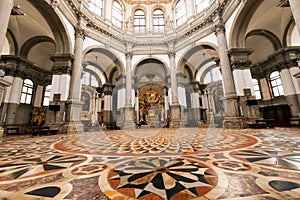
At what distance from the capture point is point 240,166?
54.9 inches

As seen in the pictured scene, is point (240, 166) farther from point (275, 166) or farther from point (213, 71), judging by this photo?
point (213, 71)

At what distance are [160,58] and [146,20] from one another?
15.6ft

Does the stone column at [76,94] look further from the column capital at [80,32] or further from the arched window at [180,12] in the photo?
the arched window at [180,12]

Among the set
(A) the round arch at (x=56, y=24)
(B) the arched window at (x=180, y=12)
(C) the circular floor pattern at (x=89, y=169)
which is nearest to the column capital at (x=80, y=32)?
(A) the round arch at (x=56, y=24)

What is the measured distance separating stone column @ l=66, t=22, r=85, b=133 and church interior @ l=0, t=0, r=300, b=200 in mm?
56

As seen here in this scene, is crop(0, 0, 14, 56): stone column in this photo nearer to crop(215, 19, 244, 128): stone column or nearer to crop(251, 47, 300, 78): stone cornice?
crop(215, 19, 244, 128): stone column

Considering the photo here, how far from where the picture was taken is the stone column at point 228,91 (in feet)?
21.3

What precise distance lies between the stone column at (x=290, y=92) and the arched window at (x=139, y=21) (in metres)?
11.7

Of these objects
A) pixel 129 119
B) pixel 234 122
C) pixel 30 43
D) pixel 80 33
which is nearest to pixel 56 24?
pixel 80 33

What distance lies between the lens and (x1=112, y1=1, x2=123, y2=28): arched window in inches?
463

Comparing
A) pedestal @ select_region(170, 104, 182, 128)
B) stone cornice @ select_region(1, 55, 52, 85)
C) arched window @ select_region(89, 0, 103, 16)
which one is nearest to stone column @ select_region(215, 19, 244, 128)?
pedestal @ select_region(170, 104, 182, 128)

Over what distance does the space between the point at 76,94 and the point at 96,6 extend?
7.90 metres

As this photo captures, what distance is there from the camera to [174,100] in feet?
34.0

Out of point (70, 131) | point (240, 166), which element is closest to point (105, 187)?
point (240, 166)
